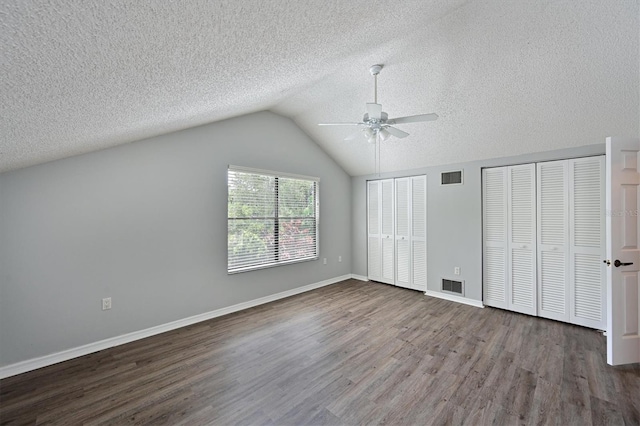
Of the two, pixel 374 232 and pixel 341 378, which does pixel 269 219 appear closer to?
pixel 374 232

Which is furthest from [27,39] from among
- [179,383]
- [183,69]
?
[179,383]

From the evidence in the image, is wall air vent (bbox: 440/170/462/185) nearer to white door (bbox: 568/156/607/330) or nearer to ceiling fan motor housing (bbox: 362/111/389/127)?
white door (bbox: 568/156/607/330)

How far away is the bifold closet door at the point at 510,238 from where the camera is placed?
11.7 ft

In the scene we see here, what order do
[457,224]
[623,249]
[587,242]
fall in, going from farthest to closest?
[457,224] < [587,242] < [623,249]

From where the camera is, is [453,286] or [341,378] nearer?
[341,378]

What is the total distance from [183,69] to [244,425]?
231cm

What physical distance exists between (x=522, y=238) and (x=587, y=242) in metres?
0.64

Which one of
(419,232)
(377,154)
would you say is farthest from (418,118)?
(419,232)

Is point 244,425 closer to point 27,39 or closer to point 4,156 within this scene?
point 27,39

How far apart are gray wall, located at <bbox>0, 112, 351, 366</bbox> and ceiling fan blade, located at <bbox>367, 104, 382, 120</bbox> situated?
6.88 ft

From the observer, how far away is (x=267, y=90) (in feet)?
8.79

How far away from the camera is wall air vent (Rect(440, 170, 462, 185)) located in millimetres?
4160

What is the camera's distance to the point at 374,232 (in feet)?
17.4

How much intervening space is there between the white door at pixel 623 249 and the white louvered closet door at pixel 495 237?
4.37 feet
